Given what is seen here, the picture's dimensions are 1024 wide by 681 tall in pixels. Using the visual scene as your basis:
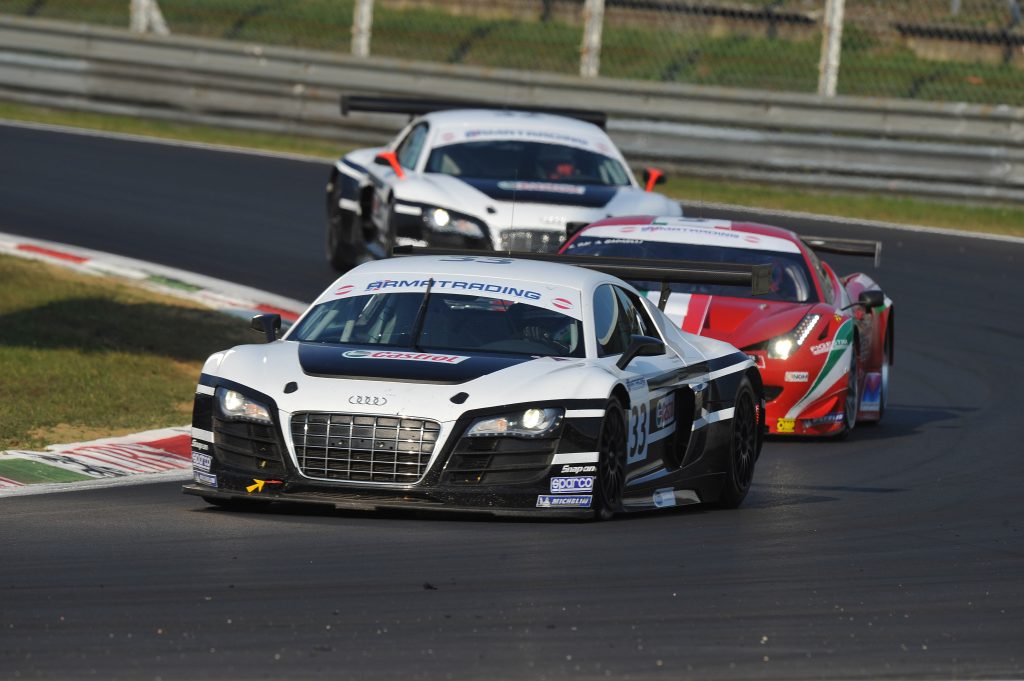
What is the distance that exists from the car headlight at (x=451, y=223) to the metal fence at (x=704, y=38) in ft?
24.6

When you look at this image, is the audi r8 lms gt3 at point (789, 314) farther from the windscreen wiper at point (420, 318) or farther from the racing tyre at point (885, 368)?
the windscreen wiper at point (420, 318)

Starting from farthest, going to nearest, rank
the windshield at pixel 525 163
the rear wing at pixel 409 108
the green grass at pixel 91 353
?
the rear wing at pixel 409 108 → the windshield at pixel 525 163 → the green grass at pixel 91 353

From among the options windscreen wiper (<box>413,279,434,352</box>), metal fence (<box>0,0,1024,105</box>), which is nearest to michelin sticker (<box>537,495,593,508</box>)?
windscreen wiper (<box>413,279,434,352</box>)

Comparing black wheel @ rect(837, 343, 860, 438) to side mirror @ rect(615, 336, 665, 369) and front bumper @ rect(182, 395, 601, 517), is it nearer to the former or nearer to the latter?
side mirror @ rect(615, 336, 665, 369)

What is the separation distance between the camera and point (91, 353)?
1326 centimetres

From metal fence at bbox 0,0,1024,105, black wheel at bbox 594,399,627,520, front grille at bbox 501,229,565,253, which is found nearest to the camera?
black wheel at bbox 594,399,627,520

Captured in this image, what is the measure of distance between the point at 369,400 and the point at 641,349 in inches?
56.9

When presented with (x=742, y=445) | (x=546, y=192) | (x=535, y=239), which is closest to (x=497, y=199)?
(x=546, y=192)

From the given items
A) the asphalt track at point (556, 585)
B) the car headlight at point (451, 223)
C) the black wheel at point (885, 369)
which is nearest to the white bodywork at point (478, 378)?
the asphalt track at point (556, 585)

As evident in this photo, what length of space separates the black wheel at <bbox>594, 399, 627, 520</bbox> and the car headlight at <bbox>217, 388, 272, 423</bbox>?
55.7 inches

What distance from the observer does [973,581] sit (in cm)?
789

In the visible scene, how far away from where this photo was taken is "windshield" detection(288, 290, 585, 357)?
9.27 metres

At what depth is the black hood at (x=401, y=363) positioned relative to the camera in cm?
857

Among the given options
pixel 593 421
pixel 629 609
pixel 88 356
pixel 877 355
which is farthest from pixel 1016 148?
pixel 629 609
